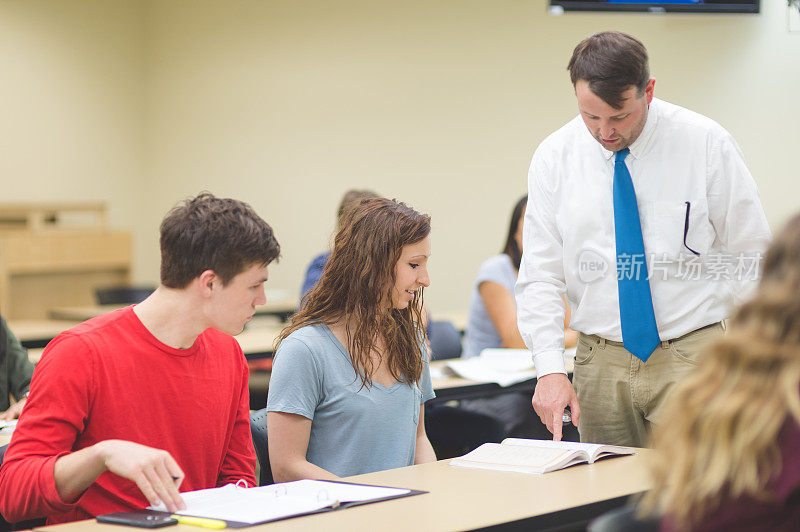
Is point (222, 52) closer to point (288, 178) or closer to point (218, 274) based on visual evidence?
point (288, 178)

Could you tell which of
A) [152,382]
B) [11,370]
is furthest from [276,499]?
[11,370]

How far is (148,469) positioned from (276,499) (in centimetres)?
25

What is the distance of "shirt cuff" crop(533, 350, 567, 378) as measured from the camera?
2.22 metres

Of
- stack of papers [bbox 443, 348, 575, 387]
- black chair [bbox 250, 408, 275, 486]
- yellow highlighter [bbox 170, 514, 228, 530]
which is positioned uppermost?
yellow highlighter [bbox 170, 514, 228, 530]

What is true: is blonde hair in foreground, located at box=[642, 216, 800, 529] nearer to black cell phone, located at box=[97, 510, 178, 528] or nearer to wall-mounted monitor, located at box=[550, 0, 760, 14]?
black cell phone, located at box=[97, 510, 178, 528]

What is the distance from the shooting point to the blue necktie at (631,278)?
2.18 m

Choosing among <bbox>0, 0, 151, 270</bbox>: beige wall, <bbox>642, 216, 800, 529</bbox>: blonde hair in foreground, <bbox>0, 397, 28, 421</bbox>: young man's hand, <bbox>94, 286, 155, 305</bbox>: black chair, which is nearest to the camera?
<bbox>642, 216, 800, 529</bbox>: blonde hair in foreground

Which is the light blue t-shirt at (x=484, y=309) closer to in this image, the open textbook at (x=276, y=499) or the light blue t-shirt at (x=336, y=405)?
the light blue t-shirt at (x=336, y=405)

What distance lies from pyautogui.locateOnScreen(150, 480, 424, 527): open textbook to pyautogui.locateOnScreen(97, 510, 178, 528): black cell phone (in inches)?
1.2

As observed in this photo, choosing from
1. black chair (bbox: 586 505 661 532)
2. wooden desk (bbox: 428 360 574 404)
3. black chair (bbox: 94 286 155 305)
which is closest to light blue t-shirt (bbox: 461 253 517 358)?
wooden desk (bbox: 428 360 574 404)

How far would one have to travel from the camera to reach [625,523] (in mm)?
1188

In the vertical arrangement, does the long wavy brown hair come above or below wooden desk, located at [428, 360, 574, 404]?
above

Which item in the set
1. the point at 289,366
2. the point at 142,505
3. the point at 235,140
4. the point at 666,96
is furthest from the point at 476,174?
the point at 142,505

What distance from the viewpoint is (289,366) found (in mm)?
2070
